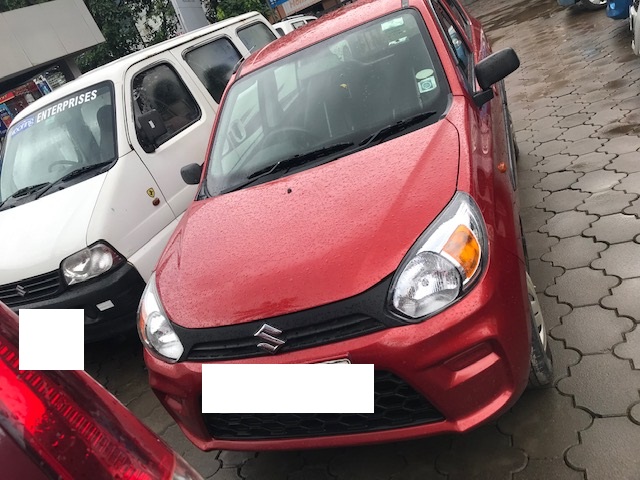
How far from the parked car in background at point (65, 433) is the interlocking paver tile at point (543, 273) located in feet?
8.09

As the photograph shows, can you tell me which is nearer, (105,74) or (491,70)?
(491,70)

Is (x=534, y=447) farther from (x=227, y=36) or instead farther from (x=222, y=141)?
(x=227, y=36)

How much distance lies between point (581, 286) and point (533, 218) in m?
0.99

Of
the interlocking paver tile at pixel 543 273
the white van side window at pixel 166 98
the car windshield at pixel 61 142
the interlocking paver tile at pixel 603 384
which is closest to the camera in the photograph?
the interlocking paver tile at pixel 603 384

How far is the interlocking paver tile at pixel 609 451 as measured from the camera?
6.40ft

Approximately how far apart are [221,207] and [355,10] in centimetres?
156

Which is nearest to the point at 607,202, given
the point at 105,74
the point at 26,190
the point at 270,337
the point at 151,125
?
the point at 270,337

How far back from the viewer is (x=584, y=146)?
4684mm

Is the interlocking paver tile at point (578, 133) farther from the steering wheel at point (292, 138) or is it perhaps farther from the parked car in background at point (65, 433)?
the parked car in background at point (65, 433)

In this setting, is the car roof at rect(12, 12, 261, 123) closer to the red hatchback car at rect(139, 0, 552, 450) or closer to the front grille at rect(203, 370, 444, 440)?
the red hatchback car at rect(139, 0, 552, 450)

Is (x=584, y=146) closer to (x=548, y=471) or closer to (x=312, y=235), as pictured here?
(x=548, y=471)

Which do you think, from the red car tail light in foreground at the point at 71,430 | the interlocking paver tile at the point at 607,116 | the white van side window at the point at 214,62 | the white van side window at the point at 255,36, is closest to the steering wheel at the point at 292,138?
the red car tail light in foreground at the point at 71,430

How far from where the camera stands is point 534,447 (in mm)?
2182

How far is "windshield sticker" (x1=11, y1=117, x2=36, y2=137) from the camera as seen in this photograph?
455 centimetres
